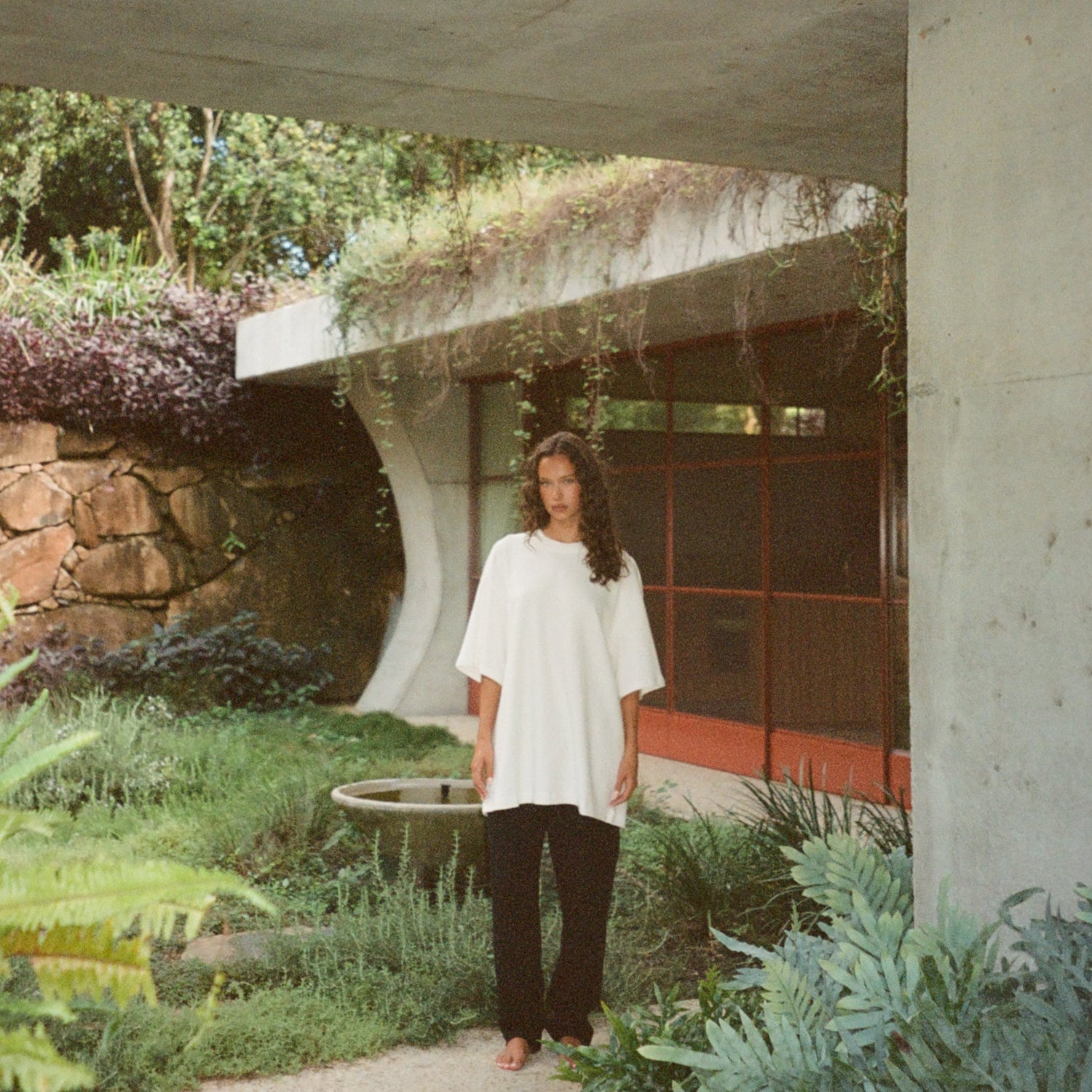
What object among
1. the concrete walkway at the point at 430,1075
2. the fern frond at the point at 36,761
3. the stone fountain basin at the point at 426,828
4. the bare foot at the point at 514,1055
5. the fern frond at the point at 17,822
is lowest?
the concrete walkway at the point at 430,1075

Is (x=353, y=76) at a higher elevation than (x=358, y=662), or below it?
higher

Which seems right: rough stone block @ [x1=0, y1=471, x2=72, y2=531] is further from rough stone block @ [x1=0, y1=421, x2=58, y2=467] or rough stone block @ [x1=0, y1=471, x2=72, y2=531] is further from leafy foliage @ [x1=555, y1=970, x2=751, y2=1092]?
leafy foliage @ [x1=555, y1=970, x2=751, y2=1092]

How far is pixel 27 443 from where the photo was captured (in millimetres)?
11766

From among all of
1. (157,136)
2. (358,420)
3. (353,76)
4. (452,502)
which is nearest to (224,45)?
(353,76)

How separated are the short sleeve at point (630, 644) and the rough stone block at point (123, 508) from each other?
8.92m

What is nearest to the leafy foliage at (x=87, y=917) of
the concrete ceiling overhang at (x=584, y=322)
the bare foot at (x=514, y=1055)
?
the bare foot at (x=514, y=1055)

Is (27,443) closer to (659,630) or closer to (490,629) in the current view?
(659,630)

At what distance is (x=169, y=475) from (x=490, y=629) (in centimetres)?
902

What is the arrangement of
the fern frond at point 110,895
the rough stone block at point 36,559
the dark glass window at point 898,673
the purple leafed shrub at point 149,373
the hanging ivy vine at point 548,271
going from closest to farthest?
the fern frond at point 110,895, the hanging ivy vine at point 548,271, the dark glass window at point 898,673, the rough stone block at point 36,559, the purple leafed shrub at point 149,373

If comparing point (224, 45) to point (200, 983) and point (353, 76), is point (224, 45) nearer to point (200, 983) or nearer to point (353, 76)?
point (353, 76)

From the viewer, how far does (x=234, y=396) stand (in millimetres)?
12508

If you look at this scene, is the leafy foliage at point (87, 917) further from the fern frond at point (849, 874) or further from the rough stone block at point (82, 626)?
the rough stone block at point (82, 626)

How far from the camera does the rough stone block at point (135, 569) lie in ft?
39.3

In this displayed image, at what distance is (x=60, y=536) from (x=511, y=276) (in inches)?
208
